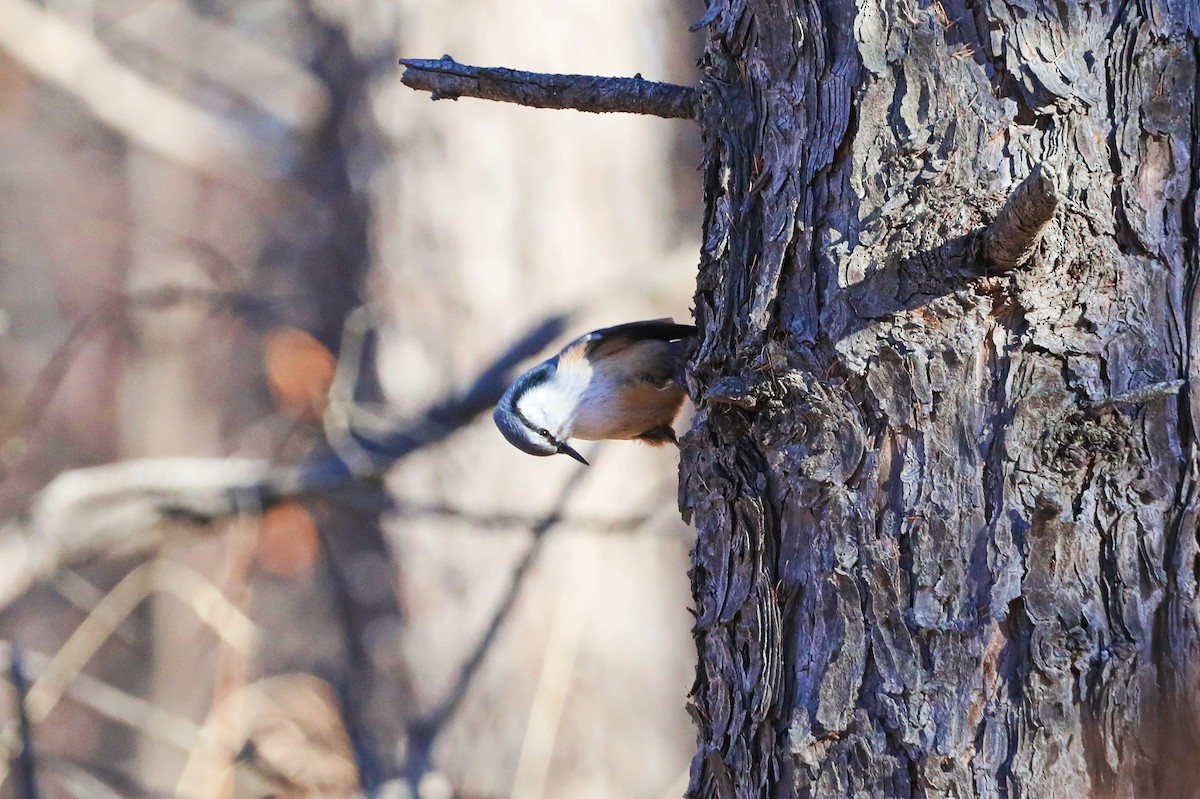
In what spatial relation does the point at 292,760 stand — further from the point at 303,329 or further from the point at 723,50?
the point at 723,50

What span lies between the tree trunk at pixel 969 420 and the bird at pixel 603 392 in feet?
4.15

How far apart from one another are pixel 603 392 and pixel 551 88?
3.84 ft

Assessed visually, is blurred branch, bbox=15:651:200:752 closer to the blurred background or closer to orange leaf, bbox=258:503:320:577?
the blurred background

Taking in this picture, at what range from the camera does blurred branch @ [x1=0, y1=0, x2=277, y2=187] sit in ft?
16.5

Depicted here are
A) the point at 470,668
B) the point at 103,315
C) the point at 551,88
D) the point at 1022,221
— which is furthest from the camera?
the point at 103,315

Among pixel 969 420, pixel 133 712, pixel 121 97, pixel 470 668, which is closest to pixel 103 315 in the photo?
pixel 121 97

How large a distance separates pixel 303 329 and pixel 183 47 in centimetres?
264

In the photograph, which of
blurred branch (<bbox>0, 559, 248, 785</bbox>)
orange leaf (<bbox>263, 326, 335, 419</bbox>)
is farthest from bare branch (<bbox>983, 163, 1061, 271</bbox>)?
blurred branch (<bbox>0, 559, 248, 785</bbox>)

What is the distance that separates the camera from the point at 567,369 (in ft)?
8.99

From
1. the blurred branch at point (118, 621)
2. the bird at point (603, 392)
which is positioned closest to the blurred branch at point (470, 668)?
the bird at point (603, 392)

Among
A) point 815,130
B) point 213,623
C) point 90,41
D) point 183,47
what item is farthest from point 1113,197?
point 183,47

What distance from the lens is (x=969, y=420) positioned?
3.85ft

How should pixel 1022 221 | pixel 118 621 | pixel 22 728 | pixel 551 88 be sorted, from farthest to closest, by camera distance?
pixel 118 621 < pixel 22 728 < pixel 551 88 < pixel 1022 221

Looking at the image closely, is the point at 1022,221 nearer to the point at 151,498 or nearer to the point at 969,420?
the point at 969,420
